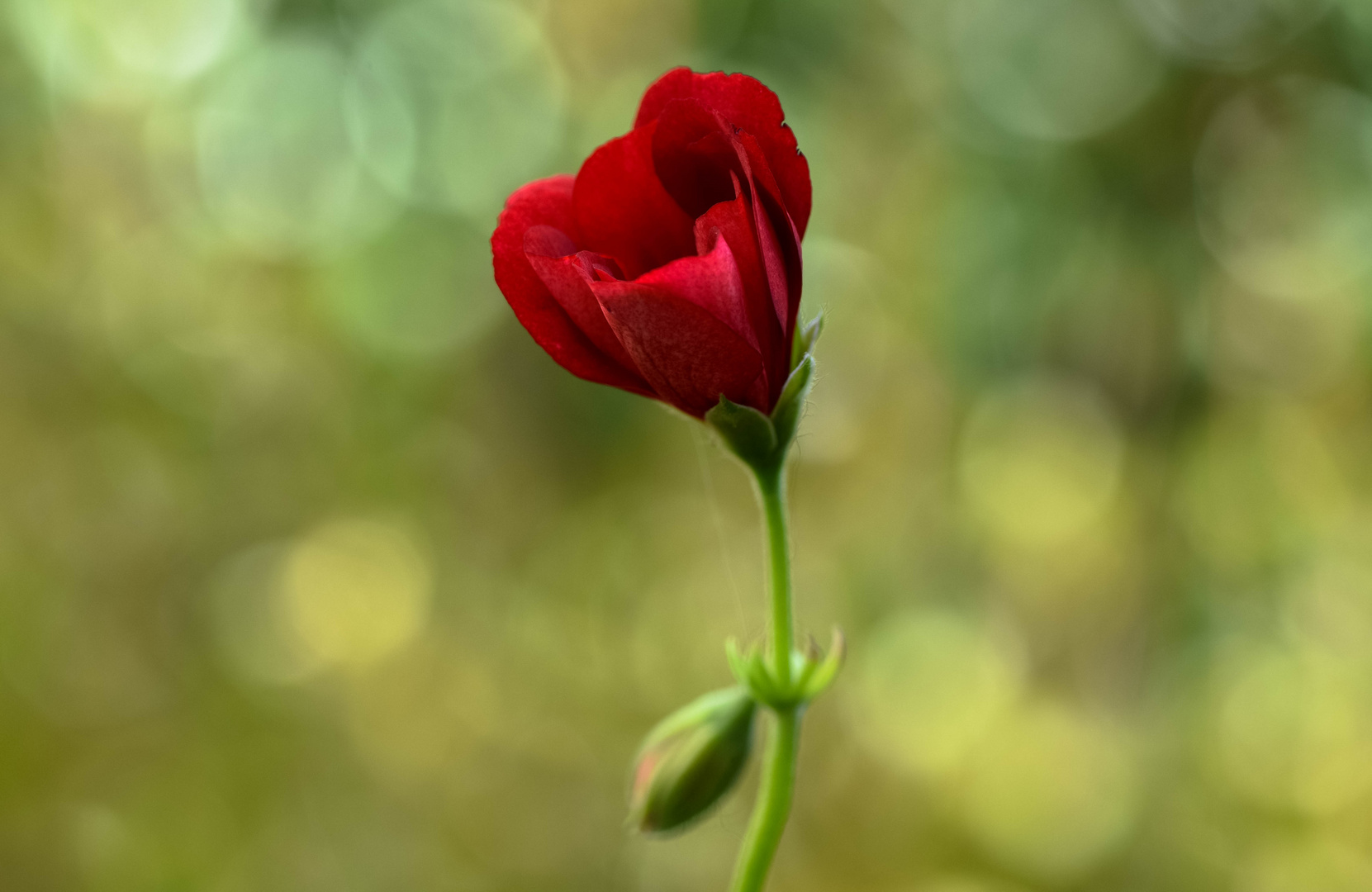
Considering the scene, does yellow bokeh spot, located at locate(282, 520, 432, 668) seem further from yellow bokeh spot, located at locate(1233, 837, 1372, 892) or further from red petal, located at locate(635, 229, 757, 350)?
red petal, located at locate(635, 229, 757, 350)

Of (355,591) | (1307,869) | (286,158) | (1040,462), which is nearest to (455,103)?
(286,158)

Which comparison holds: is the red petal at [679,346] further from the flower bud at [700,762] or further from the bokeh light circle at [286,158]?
the bokeh light circle at [286,158]

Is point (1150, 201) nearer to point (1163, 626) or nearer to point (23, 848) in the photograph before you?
point (1163, 626)

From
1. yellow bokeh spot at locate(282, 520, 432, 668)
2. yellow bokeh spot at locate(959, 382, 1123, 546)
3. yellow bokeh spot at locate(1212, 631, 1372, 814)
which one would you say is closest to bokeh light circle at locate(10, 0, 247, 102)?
yellow bokeh spot at locate(282, 520, 432, 668)


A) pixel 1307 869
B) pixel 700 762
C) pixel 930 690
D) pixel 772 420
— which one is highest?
pixel 772 420

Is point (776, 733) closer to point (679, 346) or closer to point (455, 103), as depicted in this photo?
point (679, 346)

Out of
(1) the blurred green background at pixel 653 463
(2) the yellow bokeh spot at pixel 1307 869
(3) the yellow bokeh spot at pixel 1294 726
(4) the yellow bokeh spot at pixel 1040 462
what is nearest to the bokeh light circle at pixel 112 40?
(1) the blurred green background at pixel 653 463
